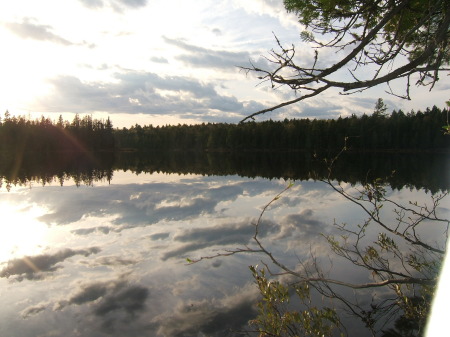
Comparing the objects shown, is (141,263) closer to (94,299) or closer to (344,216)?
(94,299)

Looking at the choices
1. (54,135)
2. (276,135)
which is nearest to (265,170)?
(276,135)

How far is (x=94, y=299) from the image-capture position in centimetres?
913

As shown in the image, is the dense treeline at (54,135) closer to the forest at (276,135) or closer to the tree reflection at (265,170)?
the forest at (276,135)

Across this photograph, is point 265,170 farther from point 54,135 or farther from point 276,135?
point 54,135

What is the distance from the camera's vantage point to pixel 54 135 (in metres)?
105

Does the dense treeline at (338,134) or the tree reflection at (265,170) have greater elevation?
the dense treeline at (338,134)

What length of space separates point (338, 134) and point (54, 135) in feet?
275

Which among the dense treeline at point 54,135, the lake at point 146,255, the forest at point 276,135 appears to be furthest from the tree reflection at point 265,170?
the dense treeline at point 54,135

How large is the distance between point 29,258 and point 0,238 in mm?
3591

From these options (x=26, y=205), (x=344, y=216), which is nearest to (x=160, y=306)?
(x=344, y=216)

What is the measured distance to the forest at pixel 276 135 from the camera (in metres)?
91.5

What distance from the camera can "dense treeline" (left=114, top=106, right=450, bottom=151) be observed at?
9062cm

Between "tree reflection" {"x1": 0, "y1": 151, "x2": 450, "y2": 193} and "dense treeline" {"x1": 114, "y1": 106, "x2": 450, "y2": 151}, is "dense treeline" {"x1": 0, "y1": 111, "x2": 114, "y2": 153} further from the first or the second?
"tree reflection" {"x1": 0, "y1": 151, "x2": 450, "y2": 193}

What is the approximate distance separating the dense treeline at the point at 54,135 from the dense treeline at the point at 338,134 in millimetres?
34241
